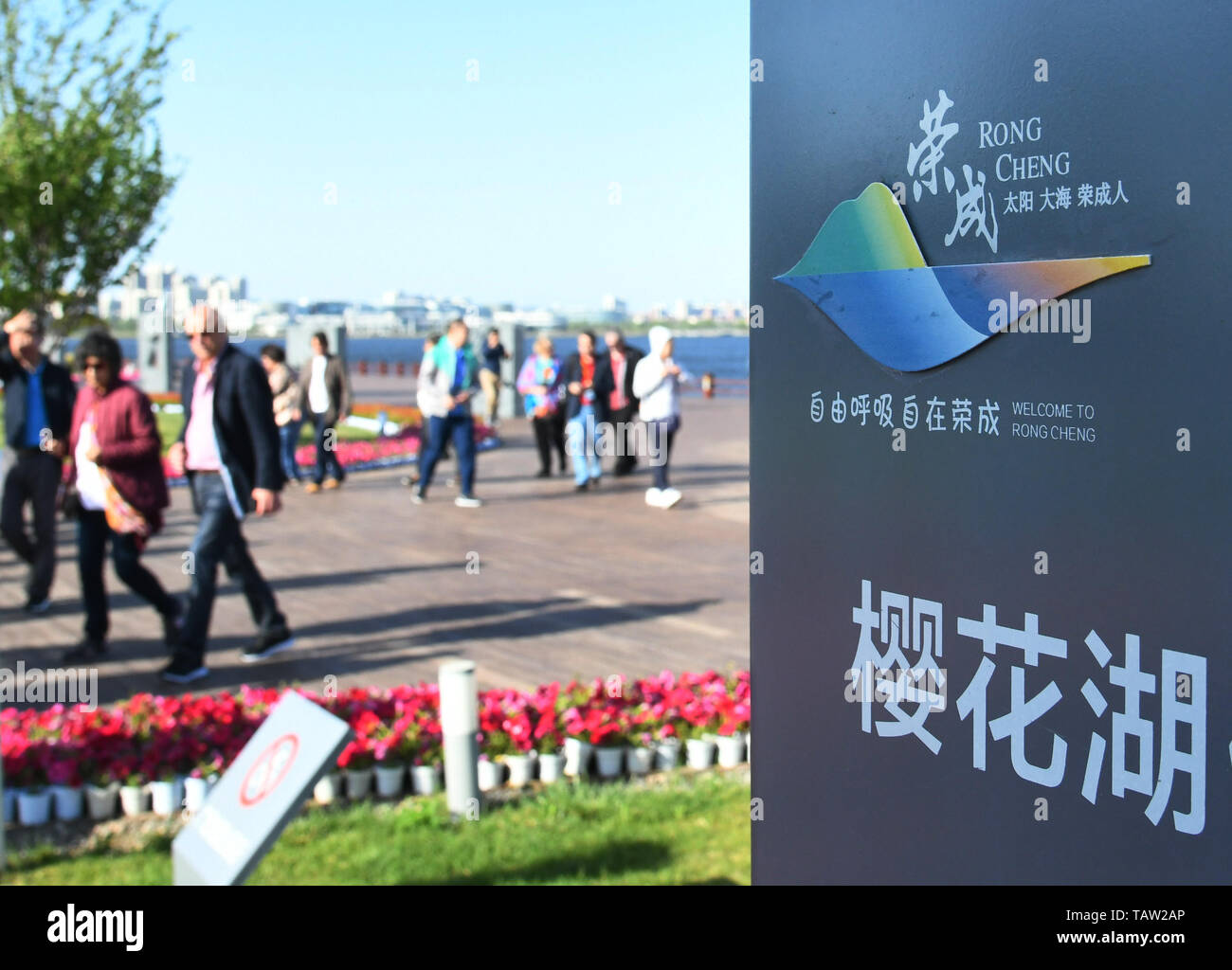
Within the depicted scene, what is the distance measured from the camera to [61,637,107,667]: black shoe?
7680 millimetres

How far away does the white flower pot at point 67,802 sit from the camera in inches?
210

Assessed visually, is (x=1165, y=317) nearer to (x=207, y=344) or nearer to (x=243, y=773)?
(x=243, y=773)

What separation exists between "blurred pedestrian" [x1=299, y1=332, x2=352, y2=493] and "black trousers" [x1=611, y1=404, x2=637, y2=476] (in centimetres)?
312

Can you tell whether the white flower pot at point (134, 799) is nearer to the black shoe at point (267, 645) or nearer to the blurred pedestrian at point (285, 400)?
the black shoe at point (267, 645)

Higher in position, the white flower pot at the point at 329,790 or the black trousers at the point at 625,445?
the black trousers at the point at 625,445

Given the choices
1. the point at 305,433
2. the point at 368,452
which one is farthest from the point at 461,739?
the point at 305,433

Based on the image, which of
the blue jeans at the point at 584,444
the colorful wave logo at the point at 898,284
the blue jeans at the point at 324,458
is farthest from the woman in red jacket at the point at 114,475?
the blue jeans at the point at 584,444

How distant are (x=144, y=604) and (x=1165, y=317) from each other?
28.3 ft

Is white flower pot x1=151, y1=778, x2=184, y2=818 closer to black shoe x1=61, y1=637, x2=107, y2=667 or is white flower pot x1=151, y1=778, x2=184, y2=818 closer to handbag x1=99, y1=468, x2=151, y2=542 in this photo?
handbag x1=99, y1=468, x2=151, y2=542

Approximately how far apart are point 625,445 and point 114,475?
31.2 feet

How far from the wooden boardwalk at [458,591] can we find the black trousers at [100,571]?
301mm

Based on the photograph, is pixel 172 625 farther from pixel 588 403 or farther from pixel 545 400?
pixel 545 400

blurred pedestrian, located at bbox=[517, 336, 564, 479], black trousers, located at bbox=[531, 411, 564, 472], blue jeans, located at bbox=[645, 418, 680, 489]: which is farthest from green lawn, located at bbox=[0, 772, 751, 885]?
black trousers, located at bbox=[531, 411, 564, 472]
